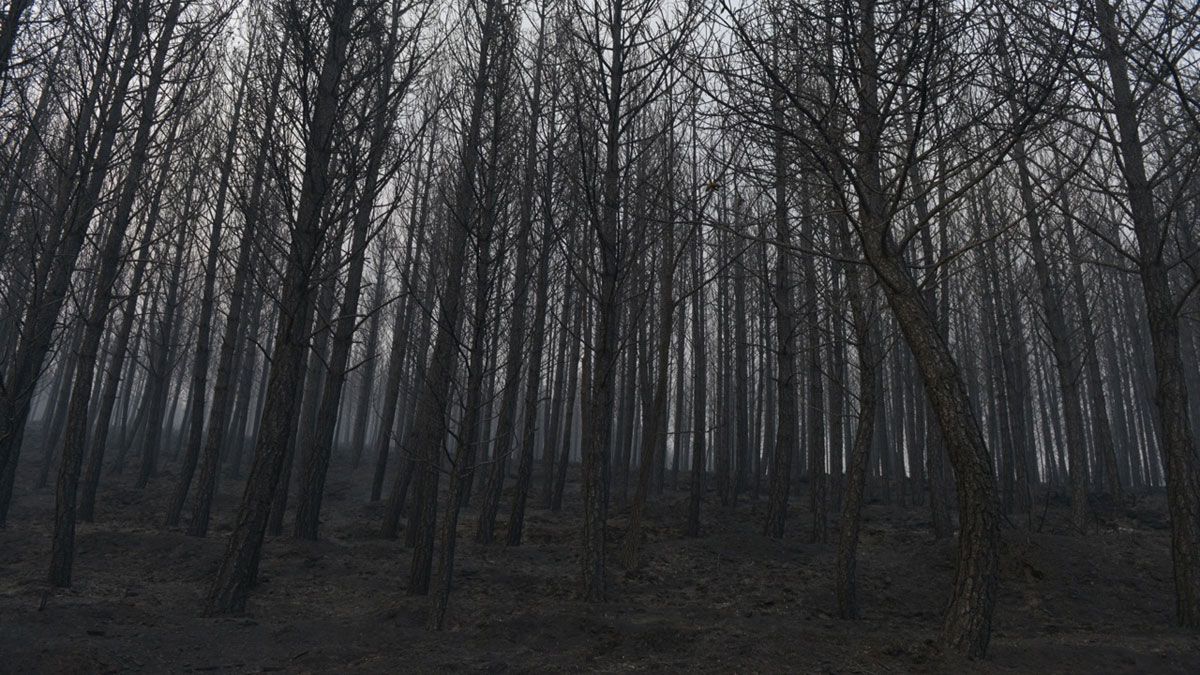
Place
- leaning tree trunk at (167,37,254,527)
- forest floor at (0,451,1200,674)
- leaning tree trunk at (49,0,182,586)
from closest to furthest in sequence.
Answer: forest floor at (0,451,1200,674) < leaning tree trunk at (49,0,182,586) < leaning tree trunk at (167,37,254,527)

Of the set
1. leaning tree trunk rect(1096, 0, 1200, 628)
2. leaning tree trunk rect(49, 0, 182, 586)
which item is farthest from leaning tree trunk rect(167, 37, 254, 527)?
leaning tree trunk rect(1096, 0, 1200, 628)

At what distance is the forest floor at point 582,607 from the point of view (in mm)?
5262

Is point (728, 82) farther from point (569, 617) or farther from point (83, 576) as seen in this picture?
point (83, 576)

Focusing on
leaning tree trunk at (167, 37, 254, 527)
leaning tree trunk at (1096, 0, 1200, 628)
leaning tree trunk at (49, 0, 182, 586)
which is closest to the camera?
leaning tree trunk at (1096, 0, 1200, 628)

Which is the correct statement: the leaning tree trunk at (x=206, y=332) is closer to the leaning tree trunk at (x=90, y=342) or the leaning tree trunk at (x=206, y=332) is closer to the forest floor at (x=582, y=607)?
the forest floor at (x=582, y=607)

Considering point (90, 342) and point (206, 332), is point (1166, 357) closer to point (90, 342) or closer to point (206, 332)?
point (90, 342)

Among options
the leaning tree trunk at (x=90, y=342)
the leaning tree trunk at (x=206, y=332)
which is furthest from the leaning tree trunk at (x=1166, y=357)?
the leaning tree trunk at (x=206, y=332)

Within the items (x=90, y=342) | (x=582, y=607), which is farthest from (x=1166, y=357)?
(x=90, y=342)

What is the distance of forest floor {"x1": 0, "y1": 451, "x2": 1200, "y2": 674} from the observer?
5262 millimetres

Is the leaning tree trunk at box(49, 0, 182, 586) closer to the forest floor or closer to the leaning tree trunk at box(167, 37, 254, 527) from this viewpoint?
the forest floor

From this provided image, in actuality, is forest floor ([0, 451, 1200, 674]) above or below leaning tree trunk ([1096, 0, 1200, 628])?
below

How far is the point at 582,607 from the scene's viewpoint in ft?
21.3

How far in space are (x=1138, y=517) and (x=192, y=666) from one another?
55.2 ft

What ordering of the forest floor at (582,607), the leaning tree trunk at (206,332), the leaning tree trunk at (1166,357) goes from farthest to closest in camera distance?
the leaning tree trunk at (206,332) < the leaning tree trunk at (1166,357) < the forest floor at (582,607)
